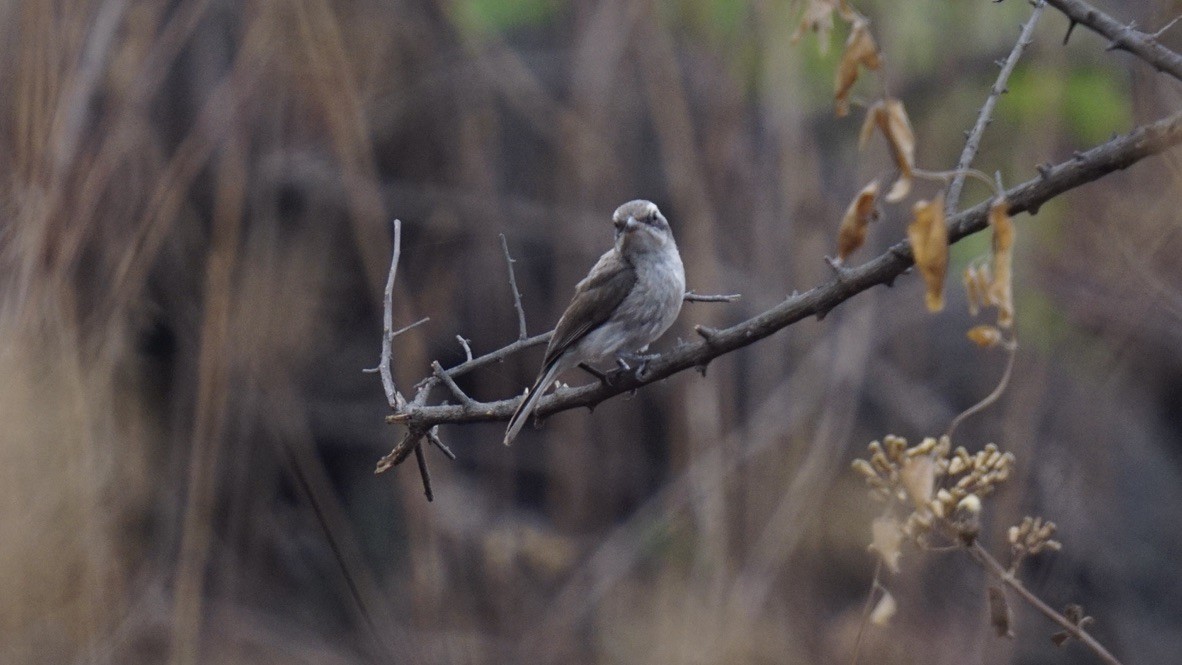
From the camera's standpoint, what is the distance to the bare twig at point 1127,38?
6.96ft

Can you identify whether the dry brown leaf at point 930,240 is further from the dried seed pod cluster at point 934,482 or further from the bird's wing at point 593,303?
the bird's wing at point 593,303

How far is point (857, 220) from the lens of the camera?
1979 mm

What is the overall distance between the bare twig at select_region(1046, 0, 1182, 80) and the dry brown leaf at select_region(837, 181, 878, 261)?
22.9 inches

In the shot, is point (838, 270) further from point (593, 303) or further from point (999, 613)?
point (593, 303)

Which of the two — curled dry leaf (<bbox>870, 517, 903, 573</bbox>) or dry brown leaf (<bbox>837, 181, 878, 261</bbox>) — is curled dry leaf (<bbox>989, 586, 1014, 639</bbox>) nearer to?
curled dry leaf (<bbox>870, 517, 903, 573</bbox>)

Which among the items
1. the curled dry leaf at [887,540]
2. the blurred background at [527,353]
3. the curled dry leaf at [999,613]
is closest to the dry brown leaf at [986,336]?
the curled dry leaf at [887,540]

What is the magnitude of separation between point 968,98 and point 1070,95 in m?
1.18

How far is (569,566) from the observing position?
7648mm

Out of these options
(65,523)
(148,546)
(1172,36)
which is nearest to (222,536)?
(148,546)

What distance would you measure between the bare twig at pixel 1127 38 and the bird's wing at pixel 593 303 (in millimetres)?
2343

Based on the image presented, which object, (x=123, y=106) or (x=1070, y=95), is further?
(x=1070, y=95)

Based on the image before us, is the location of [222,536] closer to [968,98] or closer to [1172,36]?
[968,98]

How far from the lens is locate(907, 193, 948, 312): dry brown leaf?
180 centimetres

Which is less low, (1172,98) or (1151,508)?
(1172,98)
